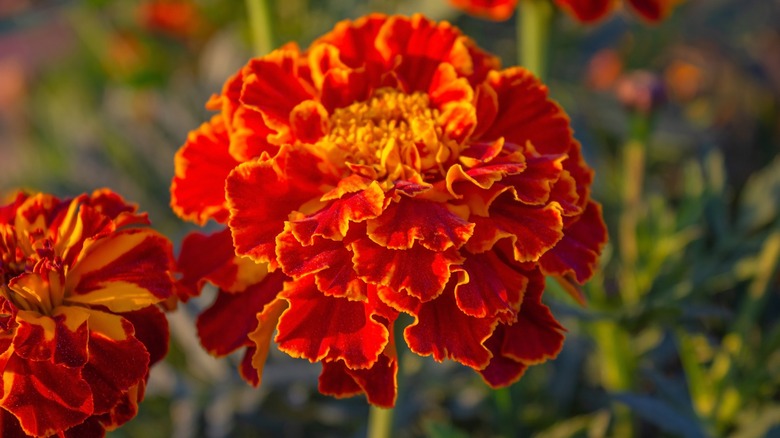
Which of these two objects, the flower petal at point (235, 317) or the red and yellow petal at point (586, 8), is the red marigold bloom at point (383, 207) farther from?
the red and yellow petal at point (586, 8)

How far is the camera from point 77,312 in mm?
562

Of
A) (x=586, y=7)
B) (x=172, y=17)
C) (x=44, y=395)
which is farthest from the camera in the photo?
(x=172, y=17)

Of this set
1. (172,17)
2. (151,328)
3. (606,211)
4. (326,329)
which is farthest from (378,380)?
(172,17)

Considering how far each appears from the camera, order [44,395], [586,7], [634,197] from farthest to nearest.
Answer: [634,197] < [586,7] < [44,395]

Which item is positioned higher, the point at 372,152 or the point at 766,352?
the point at 372,152

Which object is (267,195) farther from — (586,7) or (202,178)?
(586,7)

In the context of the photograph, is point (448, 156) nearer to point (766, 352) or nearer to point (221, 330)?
point (221, 330)

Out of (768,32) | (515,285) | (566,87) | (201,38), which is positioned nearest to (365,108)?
(515,285)

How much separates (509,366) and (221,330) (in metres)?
0.19

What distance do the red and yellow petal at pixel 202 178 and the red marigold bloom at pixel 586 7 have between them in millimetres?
340

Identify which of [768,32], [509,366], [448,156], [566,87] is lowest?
[768,32]

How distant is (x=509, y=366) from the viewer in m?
0.59

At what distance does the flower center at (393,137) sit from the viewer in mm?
584

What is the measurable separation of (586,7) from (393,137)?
328 mm
